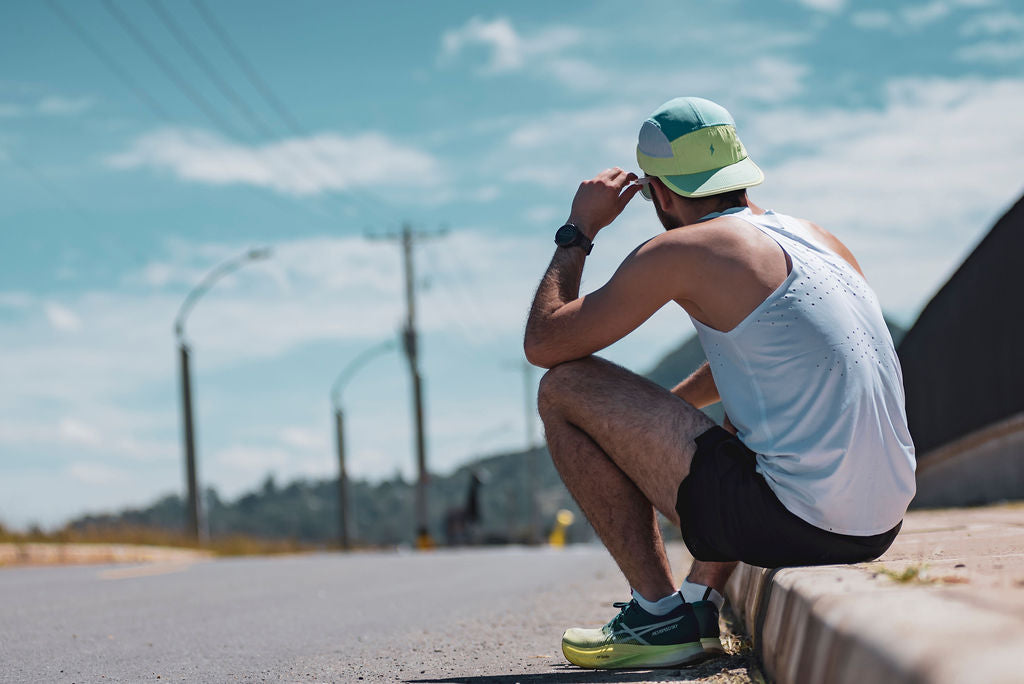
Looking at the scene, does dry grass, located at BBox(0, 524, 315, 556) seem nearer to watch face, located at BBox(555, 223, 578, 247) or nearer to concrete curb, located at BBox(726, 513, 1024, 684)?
watch face, located at BBox(555, 223, 578, 247)

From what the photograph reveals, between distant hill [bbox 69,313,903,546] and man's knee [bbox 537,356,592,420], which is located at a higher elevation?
distant hill [bbox 69,313,903,546]

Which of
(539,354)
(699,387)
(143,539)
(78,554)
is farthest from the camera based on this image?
(143,539)

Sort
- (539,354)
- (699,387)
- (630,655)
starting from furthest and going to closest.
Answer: (699,387)
(539,354)
(630,655)

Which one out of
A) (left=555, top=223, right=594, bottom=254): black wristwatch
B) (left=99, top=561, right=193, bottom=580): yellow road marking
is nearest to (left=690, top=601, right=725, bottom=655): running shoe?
(left=555, top=223, right=594, bottom=254): black wristwatch

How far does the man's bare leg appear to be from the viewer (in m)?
3.51

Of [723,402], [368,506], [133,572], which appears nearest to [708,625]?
[723,402]

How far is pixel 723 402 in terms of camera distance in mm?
3492

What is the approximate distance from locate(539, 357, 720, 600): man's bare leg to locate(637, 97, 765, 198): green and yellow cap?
2.02ft

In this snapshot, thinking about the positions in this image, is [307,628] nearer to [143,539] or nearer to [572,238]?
[572,238]

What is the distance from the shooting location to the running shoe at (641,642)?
3.56 m

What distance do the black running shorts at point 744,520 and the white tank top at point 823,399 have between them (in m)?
0.04

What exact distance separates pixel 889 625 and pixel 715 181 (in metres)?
1.88

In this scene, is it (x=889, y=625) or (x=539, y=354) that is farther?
(x=539, y=354)

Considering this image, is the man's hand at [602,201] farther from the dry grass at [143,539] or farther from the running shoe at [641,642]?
the dry grass at [143,539]
